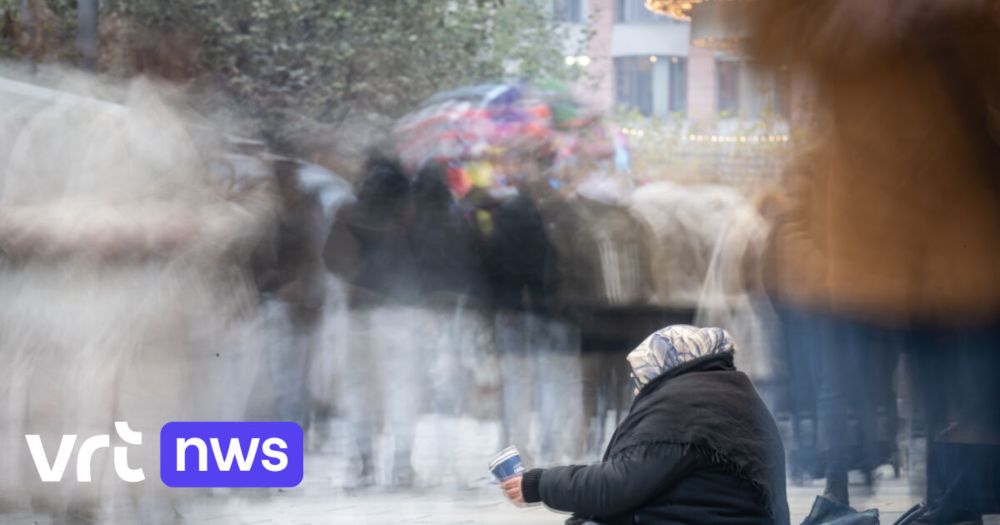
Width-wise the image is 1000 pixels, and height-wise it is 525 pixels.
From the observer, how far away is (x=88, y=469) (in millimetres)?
5859

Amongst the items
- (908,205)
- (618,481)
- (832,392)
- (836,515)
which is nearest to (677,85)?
(908,205)

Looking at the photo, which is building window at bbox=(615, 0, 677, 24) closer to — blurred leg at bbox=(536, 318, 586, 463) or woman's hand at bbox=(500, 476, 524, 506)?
blurred leg at bbox=(536, 318, 586, 463)

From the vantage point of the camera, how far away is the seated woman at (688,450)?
302 centimetres

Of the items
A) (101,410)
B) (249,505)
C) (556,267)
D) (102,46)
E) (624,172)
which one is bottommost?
(249,505)

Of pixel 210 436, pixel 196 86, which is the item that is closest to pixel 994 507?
pixel 210 436

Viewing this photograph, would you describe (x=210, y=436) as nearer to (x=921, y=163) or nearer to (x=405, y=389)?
(x=405, y=389)

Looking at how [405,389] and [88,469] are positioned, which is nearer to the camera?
[88,469]

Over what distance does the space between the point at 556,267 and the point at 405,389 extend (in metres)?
0.83

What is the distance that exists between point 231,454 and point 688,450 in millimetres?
3431

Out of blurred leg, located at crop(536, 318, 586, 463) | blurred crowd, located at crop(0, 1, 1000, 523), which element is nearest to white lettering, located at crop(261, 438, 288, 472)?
blurred crowd, located at crop(0, 1, 1000, 523)

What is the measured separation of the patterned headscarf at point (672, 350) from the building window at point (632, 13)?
2.87 meters

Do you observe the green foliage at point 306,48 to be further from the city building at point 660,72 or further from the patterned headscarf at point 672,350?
the patterned headscarf at point 672,350

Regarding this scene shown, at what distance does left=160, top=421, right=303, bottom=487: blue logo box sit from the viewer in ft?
19.3

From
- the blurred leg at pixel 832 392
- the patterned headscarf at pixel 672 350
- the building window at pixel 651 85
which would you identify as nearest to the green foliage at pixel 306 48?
the building window at pixel 651 85
